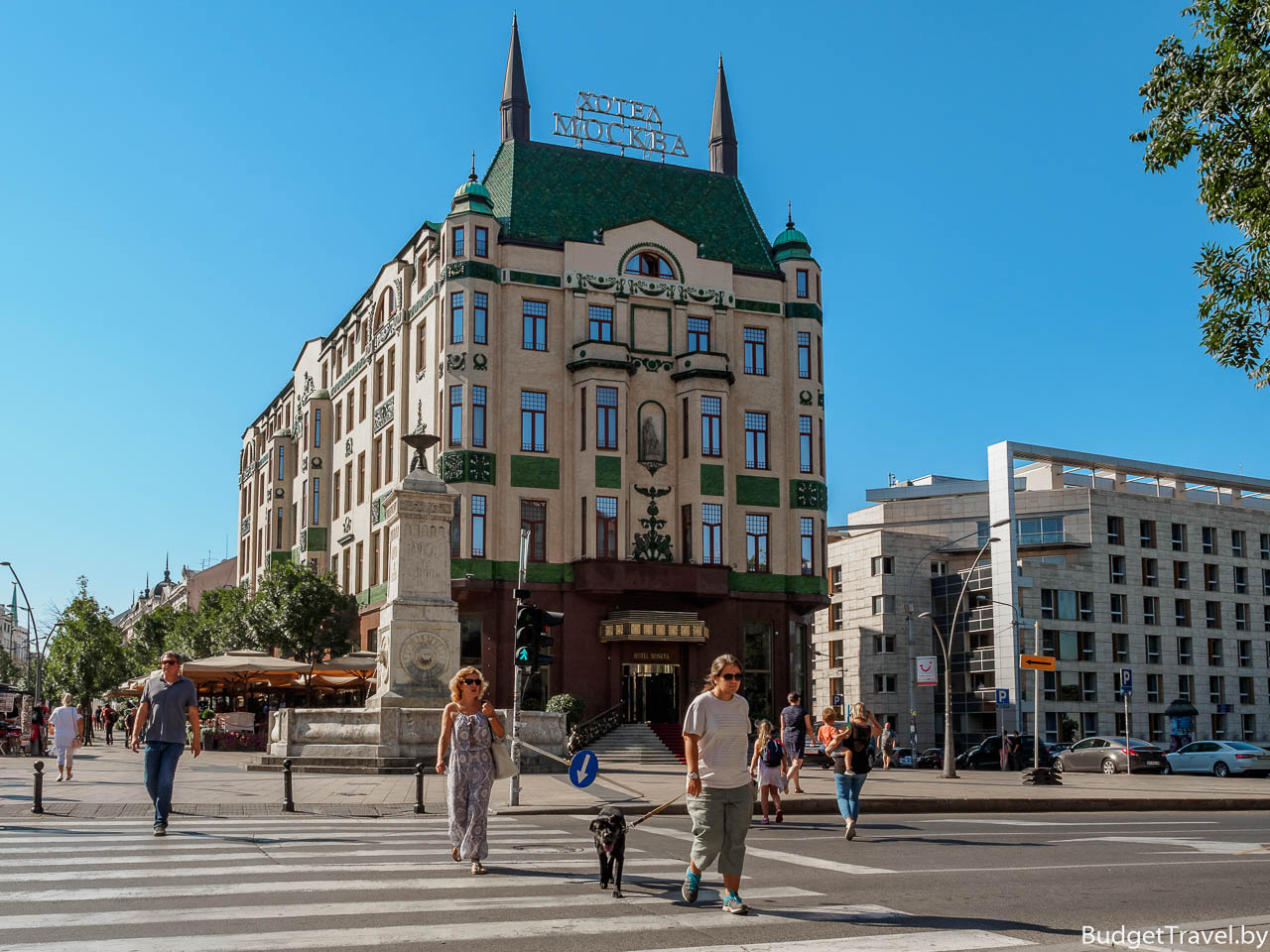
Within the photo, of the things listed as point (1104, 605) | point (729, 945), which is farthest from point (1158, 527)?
point (729, 945)

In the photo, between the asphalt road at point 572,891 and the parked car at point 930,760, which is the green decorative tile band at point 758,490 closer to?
the parked car at point 930,760

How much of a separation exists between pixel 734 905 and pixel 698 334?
141 ft

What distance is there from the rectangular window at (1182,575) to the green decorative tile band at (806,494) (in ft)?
108

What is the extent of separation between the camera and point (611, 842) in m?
9.90

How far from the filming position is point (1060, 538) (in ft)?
236

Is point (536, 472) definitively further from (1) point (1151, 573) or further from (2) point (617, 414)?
(1) point (1151, 573)

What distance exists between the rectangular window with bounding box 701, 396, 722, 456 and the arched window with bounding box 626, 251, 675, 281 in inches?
208

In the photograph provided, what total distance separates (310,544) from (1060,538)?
39763 mm

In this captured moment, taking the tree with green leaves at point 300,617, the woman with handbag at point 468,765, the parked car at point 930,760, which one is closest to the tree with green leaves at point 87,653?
the tree with green leaves at point 300,617

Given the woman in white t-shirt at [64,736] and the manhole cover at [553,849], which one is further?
the woman in white t-shirt at [64,736]

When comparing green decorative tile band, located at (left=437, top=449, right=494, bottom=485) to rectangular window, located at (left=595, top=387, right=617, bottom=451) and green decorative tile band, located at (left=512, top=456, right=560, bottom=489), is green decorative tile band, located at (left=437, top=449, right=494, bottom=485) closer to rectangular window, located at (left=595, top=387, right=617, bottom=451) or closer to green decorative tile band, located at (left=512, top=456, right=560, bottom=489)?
green decorative tile band, located at (left=512, top=456, right=560, bottom=489)

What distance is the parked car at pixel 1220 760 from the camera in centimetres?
4138

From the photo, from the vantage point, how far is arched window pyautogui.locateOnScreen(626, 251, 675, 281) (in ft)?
166

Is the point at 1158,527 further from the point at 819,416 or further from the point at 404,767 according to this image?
the point at 404,767
